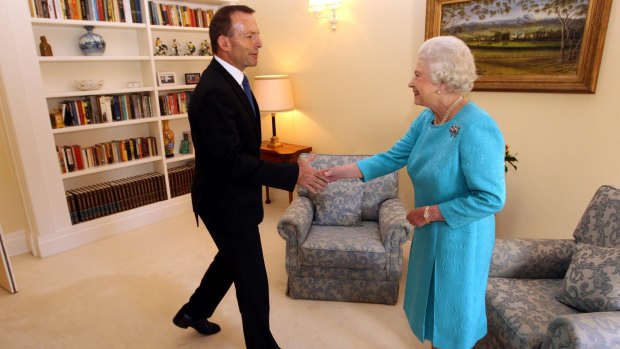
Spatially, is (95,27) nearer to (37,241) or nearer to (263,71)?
(263,71)

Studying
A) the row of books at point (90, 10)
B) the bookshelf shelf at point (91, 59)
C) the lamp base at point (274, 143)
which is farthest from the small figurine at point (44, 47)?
the lamp base at point (274, 143)

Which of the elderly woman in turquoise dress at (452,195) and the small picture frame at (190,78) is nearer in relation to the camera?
the elderly woman in turquoise dress at (452,195)

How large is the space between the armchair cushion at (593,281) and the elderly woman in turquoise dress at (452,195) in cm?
42

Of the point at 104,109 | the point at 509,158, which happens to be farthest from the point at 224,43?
the point at 104,109

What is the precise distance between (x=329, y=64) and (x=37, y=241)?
292 cm

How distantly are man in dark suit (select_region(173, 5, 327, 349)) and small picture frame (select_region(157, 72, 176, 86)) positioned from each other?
2.39m

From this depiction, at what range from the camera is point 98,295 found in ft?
8.58

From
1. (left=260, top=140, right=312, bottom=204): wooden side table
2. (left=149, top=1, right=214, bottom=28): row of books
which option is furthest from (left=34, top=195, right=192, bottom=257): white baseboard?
(left=149, top=1, right=214, bottom=28): row of books

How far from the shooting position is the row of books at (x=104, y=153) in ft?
10.8

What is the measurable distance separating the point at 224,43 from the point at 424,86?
85 centimetres

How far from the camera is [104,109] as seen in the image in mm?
3400

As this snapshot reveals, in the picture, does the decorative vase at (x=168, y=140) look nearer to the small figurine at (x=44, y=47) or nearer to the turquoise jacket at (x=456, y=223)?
the small figurine at (x=44, y=47)

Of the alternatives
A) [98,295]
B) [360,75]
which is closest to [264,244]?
[98,295]

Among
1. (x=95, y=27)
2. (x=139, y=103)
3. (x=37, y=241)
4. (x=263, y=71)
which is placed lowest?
(x=37, y=241)
